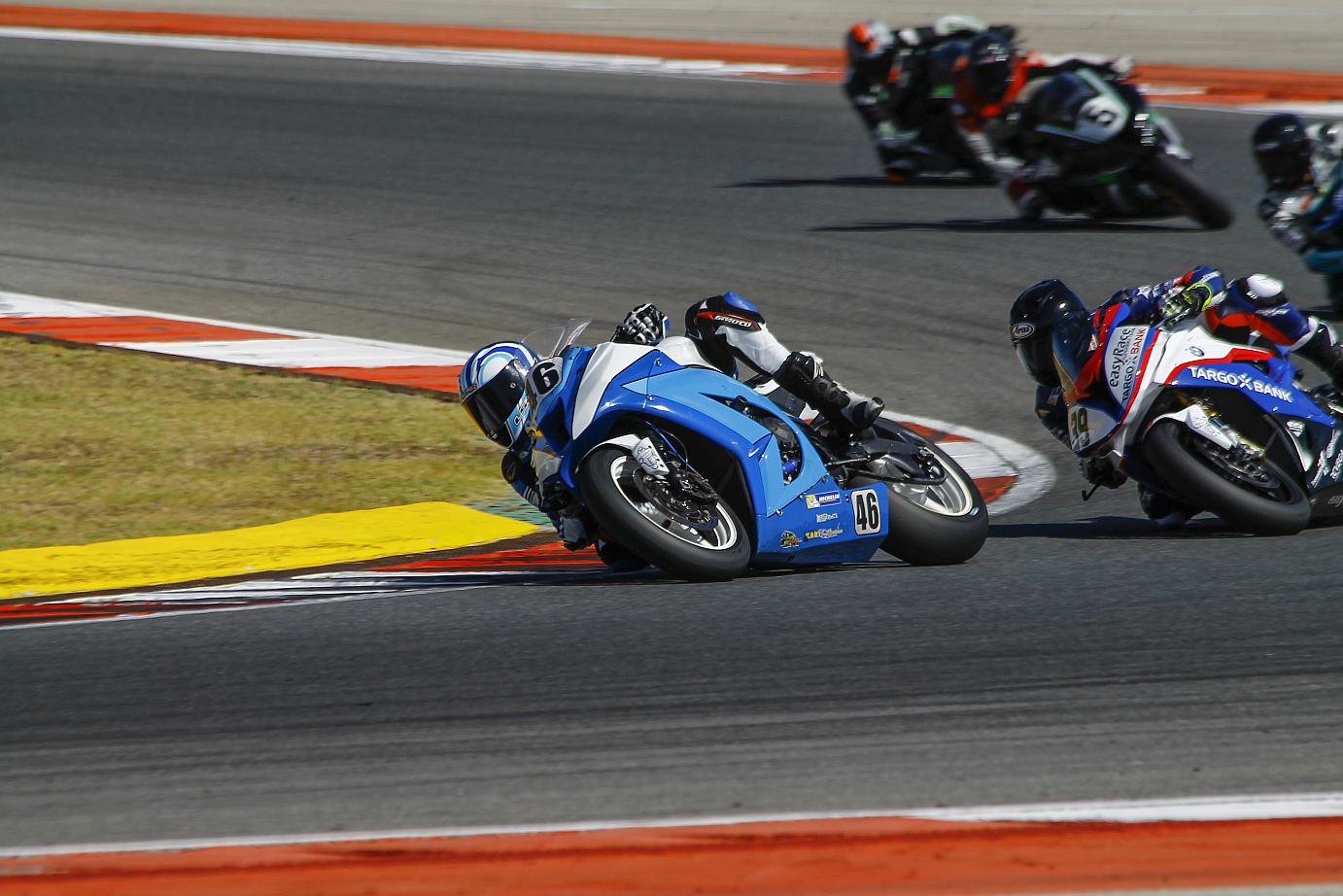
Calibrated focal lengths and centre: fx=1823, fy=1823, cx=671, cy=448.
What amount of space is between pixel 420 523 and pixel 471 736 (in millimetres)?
3779

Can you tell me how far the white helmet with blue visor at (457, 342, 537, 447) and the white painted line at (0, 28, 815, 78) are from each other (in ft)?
47.6

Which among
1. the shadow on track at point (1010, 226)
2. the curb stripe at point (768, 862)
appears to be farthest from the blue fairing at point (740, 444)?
the shadow on track at point (1010, 226)

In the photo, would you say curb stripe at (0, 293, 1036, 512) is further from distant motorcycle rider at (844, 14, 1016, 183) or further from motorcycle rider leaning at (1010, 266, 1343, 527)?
distant motorcycle rider at (844, 14, 1016, 183)

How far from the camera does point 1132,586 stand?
6.13 metres

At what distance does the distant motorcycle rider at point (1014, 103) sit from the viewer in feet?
48.3

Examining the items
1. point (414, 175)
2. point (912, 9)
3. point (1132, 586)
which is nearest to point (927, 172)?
point (414, 175)

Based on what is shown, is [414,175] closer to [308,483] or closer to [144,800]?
[308,483]

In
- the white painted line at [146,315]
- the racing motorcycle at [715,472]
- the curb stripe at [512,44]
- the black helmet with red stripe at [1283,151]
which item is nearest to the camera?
the racing motorcycle at [715,472]

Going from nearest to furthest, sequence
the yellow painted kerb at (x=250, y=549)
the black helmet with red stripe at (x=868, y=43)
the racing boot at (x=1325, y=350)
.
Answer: the racing boot at (x=1325, y=350), the yellow painted kerb at (x=250, y=549), the black helmet with red stripe at (x=868, y=43)

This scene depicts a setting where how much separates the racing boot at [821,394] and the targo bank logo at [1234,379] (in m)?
1.27

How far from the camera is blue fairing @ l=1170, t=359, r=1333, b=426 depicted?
6.96 meters

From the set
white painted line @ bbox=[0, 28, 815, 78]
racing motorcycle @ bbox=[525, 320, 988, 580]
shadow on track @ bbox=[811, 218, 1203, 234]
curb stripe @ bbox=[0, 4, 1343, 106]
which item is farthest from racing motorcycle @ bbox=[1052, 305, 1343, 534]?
white painted line @ bbox=[0, 28, 815, 78]

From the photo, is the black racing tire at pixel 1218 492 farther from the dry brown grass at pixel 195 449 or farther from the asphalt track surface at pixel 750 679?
the dry brown grass at pixel 195 449

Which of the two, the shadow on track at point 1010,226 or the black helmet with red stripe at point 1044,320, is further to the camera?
the shadow on track at point 1010,226
